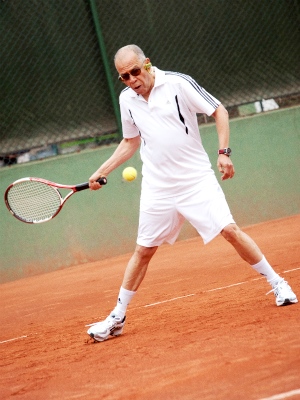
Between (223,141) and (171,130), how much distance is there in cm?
35

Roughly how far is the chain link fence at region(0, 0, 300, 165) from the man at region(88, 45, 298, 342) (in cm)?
598

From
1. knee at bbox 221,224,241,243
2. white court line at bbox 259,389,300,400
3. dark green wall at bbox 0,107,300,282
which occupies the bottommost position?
dark green wall at bbox 0,107,300,282

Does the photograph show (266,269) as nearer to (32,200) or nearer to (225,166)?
(225,166)

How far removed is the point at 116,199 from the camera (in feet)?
37.1

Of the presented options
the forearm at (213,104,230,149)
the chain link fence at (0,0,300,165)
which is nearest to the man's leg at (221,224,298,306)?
the forearm at (213,104,230,149)

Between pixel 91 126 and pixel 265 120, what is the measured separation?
8.05 feet

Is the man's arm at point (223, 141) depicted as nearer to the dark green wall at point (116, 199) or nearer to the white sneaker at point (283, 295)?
the white sneaker at point (283, 295)

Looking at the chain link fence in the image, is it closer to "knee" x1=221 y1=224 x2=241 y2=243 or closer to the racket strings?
the racket strings

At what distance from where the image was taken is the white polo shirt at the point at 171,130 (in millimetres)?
5320

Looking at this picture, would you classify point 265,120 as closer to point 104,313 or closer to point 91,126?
point 91,126

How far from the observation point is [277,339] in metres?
4.43

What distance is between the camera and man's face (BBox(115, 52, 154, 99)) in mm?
5219

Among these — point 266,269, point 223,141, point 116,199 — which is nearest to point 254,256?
point 266,269

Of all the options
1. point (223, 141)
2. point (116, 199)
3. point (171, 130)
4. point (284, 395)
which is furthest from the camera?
point (116, 199)
